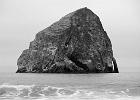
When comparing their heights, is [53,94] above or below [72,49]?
below

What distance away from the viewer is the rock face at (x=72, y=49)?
130m

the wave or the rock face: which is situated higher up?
the rock face

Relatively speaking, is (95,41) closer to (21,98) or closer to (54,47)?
(54,47)

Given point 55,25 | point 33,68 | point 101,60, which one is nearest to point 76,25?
point 55,25

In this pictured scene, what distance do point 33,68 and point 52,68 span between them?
14668 mm

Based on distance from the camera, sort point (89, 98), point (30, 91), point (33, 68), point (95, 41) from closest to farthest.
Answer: point (89, 98) → point (30, 91) → point (33, 68) → point (95, 41)

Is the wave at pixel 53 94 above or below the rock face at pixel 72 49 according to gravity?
below

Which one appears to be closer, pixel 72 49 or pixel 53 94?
pixel 53 94

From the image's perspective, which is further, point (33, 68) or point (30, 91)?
point (33, 68)

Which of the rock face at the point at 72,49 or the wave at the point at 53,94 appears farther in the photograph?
the rock face at the point at 72,49

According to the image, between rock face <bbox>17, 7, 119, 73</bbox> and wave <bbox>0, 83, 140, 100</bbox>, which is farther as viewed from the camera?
rock face <bbox>17, 7, 119, 73</bbox>

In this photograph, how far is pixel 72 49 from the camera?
134125mm

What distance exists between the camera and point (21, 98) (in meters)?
31.5

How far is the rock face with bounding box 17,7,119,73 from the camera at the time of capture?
425ft
